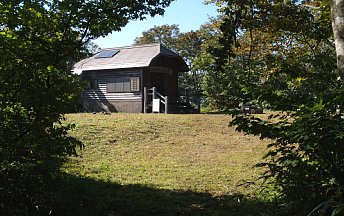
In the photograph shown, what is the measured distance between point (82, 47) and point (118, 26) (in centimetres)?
68

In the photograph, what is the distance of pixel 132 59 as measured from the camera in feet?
73.8

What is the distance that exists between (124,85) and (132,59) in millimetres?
1793

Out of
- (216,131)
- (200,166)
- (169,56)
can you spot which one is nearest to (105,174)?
(200,166)

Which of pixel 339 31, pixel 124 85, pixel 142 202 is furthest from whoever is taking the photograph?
pixel 124 85

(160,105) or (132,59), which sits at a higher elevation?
(132,59)

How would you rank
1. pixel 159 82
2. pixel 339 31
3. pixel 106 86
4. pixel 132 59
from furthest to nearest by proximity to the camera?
1. pixel 106 86
2. pixel 159 82
3. pixel 132 59
4. pixel 339 31

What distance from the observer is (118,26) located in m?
5.40

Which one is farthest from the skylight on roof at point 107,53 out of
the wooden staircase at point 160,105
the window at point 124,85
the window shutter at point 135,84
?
the wooden staircase at point 160,105

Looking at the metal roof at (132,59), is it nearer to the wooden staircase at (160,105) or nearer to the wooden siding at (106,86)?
the wooden siding at (106,86)

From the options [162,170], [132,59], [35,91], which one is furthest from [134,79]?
[35,91]

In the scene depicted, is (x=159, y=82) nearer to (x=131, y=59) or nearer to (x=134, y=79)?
(x=134, y=79)

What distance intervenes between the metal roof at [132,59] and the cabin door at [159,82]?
4.86 feet

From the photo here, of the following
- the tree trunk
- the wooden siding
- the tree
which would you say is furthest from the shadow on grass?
the wooden siding

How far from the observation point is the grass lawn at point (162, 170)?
547 centimetres
